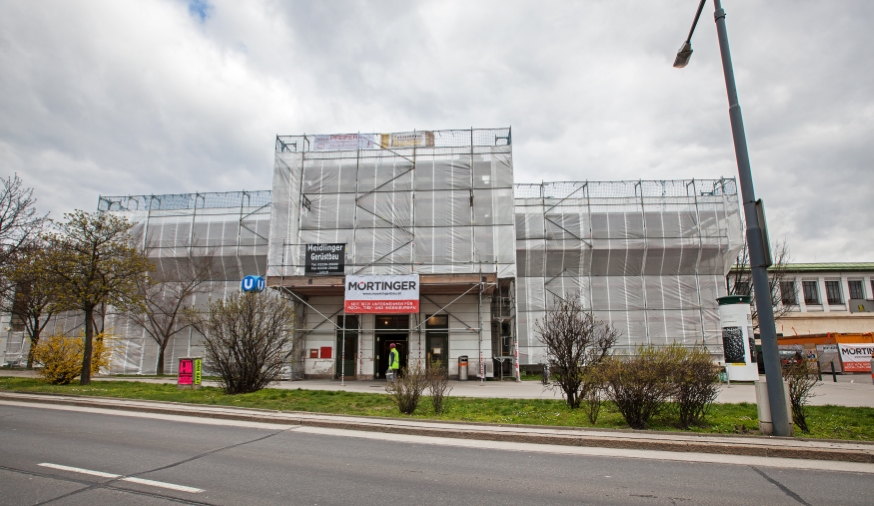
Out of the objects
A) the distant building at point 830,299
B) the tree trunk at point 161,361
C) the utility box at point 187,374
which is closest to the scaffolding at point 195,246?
the tree trunk at point 161,361

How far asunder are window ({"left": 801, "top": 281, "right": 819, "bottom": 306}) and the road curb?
45.0 meters

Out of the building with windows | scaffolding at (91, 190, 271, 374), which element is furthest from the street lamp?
the building with windows

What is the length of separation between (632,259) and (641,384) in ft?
64.7

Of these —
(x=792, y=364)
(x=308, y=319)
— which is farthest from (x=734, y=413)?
(x=308, y=319)

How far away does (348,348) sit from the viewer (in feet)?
78.6

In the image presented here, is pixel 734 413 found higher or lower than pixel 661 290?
lower

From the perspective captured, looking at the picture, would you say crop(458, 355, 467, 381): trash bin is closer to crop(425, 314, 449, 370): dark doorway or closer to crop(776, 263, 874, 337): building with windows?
crop(425, 314, 449, 370): dark doorway

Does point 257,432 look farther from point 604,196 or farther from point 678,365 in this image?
point 604,196

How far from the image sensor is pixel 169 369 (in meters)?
28.2

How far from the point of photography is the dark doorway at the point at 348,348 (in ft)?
77.7

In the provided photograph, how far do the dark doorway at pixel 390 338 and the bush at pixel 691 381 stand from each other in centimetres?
1607

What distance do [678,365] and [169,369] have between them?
2808 centimetres

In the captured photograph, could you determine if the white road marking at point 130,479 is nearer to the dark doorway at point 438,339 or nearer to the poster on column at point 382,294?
the poster on column at point 382,294

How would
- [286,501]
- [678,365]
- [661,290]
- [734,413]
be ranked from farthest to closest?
[661,290]
[734,413]
[678,365]
[286,501]
